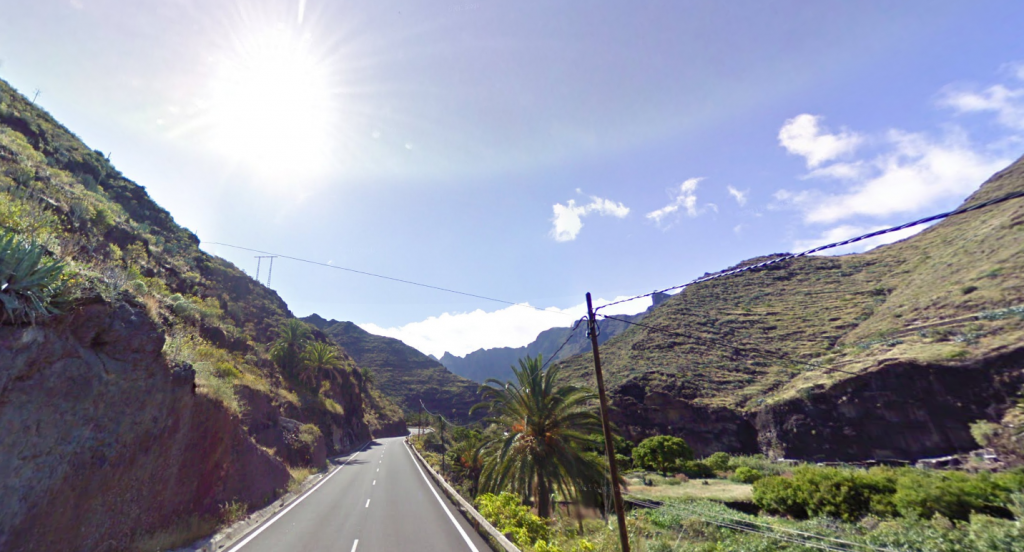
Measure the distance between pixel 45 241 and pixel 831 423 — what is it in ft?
200

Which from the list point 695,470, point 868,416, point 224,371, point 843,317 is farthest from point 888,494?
point 843,317

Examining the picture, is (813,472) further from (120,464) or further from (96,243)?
(96,243)

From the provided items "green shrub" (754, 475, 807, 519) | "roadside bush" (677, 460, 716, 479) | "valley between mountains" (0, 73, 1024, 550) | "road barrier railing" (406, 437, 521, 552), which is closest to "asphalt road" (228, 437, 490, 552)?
"road barrier railing" (406, 437, 521, 552)

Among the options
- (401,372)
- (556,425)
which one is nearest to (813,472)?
(556,425)

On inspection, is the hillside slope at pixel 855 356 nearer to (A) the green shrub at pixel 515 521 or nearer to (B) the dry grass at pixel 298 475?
(A) the green shrub at pixel 515 521

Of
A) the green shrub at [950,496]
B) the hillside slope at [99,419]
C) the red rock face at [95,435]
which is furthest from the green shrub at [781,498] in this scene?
the red rock face at [95,435]

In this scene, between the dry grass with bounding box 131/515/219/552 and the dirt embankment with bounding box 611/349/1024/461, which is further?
the dirt embankment with bounding box 611/349/1024/461

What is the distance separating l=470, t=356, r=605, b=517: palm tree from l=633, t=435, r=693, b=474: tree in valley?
26482 mm

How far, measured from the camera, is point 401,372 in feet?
426

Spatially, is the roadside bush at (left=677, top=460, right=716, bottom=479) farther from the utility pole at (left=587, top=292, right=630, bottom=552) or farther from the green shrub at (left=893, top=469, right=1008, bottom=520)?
the utility pole at (left=587, top=292, right=630, bottom=552)

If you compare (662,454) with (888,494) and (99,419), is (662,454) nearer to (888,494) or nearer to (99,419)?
(888,494)

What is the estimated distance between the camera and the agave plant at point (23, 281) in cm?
722

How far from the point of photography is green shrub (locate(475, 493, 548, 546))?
1099 centimetres

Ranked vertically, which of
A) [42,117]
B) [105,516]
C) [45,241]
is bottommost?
[105,516]
